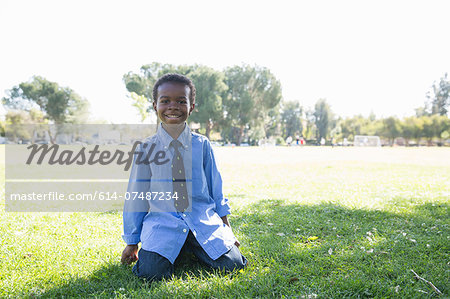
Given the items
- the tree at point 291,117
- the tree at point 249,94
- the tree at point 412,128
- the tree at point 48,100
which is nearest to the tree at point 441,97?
the tree at point 412,128

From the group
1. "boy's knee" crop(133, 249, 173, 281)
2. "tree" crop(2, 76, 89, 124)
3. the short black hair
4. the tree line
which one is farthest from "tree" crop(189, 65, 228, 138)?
"boy's knee" crop(133, 249, 173, 281)

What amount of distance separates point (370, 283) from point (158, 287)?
172 centimetres

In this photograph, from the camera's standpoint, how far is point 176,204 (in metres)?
2.90

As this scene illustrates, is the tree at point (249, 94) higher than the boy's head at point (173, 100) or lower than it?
higher

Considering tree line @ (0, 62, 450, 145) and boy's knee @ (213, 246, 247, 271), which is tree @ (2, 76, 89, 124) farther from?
boy's knee @ (213, 246, 247, 271)

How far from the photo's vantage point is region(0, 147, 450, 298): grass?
2.50 m

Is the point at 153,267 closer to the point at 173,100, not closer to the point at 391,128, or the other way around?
the point at 173,100

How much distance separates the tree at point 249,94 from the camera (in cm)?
5700

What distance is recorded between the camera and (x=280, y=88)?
198 feet

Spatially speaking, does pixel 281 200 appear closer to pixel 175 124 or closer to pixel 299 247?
pixel 299 247

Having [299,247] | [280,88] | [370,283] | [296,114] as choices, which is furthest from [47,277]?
[296,114]

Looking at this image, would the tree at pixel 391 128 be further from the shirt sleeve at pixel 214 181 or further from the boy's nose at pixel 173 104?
the boy's nose at pixel 173 104

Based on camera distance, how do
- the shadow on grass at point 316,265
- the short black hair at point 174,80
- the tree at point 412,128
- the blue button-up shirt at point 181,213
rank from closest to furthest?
1. the shadow on grass at point 316,265
2. the blue button-up shirt at point 181,213
3. the short black hair at point 174,80
4. the tree at point 412,128

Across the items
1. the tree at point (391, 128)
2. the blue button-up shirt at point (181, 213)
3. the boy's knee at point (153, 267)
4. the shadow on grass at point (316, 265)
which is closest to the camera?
the shadow on grass at point (316, 265)
